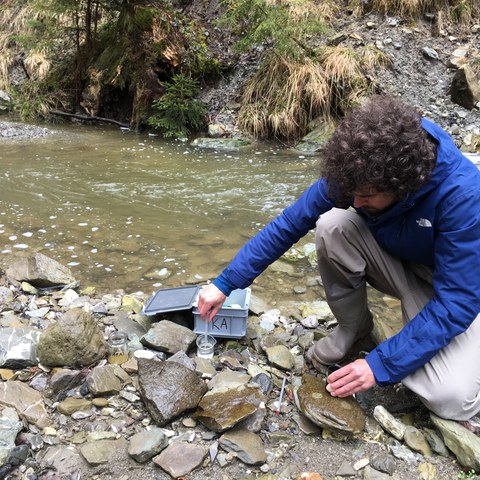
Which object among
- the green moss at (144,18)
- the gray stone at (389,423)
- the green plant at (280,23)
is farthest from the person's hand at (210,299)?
the green moss at (144,18)

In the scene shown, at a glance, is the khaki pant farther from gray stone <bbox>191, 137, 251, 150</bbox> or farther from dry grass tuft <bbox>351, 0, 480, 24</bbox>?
dry grass tuft <bbox>351, 0, 480, 24</bbox>

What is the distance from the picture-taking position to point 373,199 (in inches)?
65.6

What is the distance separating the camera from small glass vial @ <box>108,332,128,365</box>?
7.38 ft

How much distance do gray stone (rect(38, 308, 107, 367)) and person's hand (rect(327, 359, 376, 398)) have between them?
A: 1.09m

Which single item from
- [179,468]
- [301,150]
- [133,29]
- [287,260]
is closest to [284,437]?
[179,468]

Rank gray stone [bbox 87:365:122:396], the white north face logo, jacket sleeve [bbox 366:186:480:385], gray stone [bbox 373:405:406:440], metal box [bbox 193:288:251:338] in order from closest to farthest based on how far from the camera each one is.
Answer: jacket sleeve [bbox 366:186:480:385], the white north face logo, gray stone [bbox 373:405:406:440], gray stone [bbox 87:365:122:396], metal box [bbox 193:288:251:338]

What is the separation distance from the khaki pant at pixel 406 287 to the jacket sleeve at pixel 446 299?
4.6 inches

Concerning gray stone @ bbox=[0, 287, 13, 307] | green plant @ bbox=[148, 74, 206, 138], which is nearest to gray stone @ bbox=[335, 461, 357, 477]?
gray stone @ bbox=[0, 287, 13, 307]

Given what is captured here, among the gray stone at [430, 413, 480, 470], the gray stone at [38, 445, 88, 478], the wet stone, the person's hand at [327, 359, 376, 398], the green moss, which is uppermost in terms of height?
the green moss

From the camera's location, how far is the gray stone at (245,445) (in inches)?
67.9

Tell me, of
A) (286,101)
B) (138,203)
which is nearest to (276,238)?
(138,203)

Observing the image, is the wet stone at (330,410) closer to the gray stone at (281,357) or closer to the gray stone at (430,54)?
the gray stone at (281,357)

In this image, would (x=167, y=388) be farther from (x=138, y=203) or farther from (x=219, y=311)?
(x=138, y=203)

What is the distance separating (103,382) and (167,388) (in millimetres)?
300
